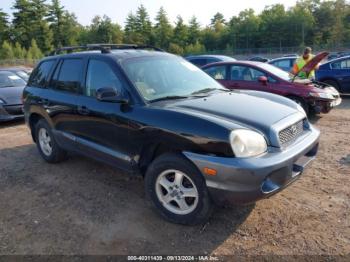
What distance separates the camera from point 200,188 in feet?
10.8

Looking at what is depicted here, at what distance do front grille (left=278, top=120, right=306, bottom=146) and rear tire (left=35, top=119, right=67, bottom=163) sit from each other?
3512mm

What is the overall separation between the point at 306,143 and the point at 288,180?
0.62m

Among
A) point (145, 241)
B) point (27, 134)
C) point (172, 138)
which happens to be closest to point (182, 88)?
point (172, 138)

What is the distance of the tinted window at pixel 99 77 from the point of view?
409 cm

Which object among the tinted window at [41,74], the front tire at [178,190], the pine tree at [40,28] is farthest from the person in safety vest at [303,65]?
the pine tree at [40,28]

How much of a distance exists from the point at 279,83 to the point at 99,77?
547cm

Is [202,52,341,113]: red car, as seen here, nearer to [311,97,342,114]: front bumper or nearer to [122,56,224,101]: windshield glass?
[311,97,342,114]: front bumper

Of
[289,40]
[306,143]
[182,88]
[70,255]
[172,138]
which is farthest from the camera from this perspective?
[289,40]

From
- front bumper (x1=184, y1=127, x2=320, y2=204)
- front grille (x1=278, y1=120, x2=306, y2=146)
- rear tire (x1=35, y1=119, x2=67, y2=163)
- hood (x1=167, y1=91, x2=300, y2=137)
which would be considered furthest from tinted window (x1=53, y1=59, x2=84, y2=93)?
front grille (x1=278, y1=120, x2=306, y2=146)

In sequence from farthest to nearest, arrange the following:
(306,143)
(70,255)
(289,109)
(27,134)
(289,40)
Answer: (289,40)
(27,134)
(289,109)
(306,143)
(70,255)

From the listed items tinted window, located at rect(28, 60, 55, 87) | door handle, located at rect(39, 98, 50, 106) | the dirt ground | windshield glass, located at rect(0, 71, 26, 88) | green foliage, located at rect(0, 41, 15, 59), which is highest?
green foliage, located at rect(0, 41, 15, 59)

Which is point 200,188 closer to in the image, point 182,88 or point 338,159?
point 182,88

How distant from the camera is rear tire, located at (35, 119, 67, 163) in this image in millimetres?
5398

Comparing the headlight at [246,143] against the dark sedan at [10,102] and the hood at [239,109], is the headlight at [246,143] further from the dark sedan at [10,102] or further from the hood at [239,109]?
the dark sedan at [10,102]
